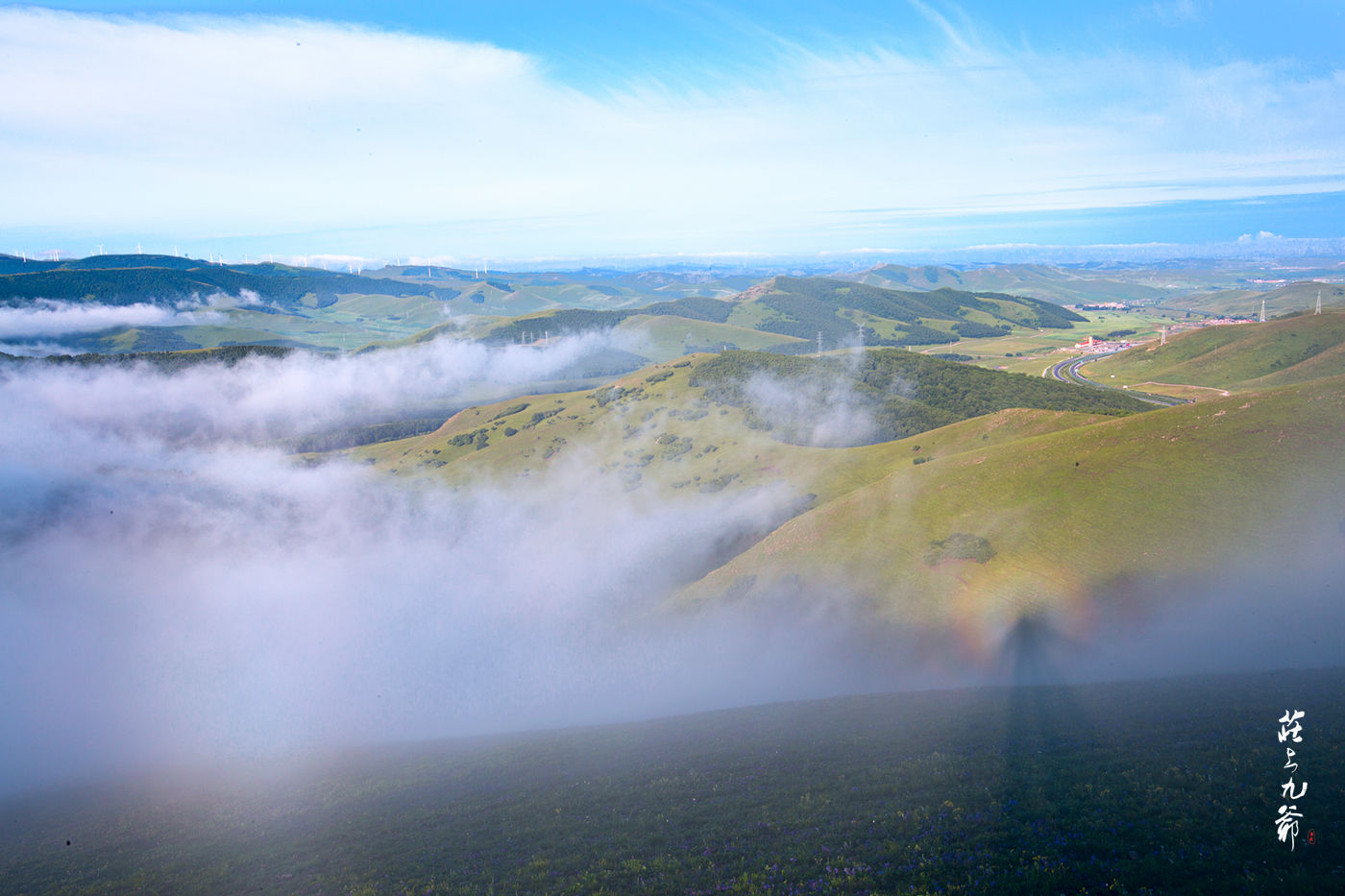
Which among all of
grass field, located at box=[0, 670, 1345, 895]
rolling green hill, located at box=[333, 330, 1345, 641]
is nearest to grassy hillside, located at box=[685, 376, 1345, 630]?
rolling green hill, located at box=[333, 330, 1345, 641]

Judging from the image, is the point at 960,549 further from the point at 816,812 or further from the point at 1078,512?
the point at 816,812

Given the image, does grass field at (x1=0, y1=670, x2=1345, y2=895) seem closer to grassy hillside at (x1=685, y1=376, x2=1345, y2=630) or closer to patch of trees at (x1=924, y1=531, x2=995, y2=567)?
grassy hillside at (x1=685, y1=376, x2=1345, y2=630)

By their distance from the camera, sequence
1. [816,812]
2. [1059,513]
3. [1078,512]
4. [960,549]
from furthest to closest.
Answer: [960,549]
[1059,513]
[1078,512]
[816,812]

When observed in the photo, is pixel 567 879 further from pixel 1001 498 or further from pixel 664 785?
pixel 1001 498

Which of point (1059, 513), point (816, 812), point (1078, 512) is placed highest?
point (1078, 512)

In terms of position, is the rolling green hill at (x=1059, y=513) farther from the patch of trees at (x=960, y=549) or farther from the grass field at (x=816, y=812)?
the grass field at (x=816, y=812)

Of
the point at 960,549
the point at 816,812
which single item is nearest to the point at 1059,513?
the point at 960,549
